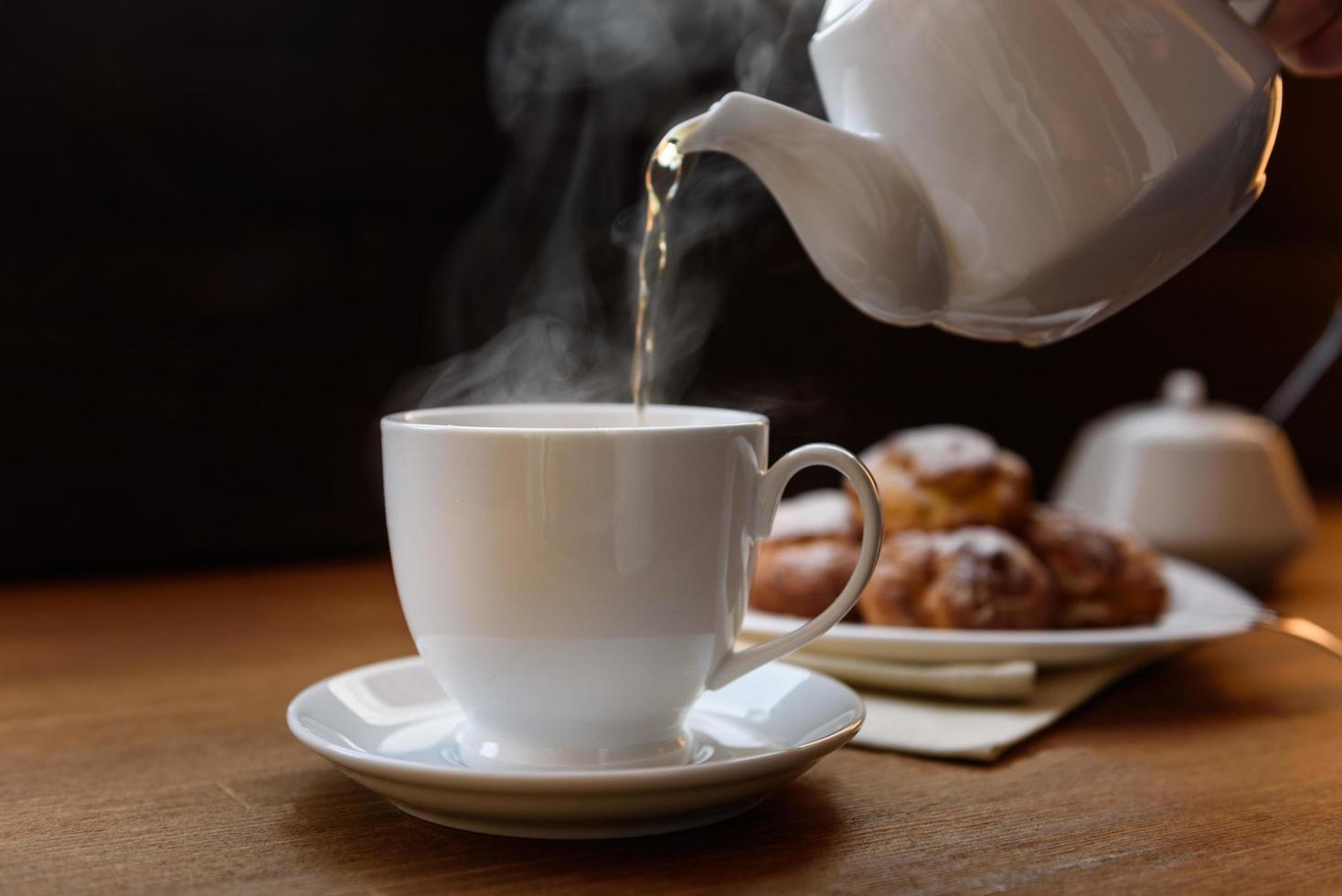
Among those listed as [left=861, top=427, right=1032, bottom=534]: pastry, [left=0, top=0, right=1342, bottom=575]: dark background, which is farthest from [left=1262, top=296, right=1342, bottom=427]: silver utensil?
[left=861, top=427, right=1032, bottom=534]: pastry

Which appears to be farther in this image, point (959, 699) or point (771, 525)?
point (959, 699)

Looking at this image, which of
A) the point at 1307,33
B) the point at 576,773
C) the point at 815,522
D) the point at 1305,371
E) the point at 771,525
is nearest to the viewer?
the point at 576,773

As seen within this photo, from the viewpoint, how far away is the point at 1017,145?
1.85 ft

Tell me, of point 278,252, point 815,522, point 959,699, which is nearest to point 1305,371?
point 815,522

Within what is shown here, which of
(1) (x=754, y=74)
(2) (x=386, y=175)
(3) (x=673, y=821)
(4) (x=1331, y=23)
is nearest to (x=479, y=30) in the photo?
(2) (x=386, y=175)

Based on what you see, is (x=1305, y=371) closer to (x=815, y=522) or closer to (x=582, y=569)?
(x=815, y=522)

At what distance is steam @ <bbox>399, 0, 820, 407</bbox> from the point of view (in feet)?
4.26

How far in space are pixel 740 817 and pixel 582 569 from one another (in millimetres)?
134

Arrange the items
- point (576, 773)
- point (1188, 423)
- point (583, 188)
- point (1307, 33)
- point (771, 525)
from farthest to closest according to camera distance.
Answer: point (583, 188) → point (1188, 423) → point (1307, 33) → point (771, 525) → point (576, 773)

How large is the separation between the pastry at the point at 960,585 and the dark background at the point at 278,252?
0.41 meters

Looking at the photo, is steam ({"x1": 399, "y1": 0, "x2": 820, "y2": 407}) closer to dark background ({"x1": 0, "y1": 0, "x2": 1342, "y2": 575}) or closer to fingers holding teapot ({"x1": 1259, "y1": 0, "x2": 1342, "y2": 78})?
dark background ({"x1": 0, "y1": 0, "x2": 1342, "y2": 575})

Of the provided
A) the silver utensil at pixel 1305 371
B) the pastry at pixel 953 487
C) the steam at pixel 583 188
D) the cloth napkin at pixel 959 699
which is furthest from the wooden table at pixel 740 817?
the silver utensil at pixel 1305 371

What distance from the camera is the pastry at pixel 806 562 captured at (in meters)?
0.93

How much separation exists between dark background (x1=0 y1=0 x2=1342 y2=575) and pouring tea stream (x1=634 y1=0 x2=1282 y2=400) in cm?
52
